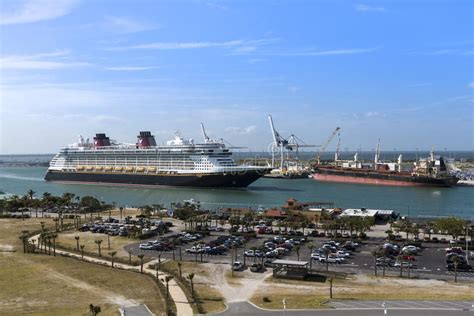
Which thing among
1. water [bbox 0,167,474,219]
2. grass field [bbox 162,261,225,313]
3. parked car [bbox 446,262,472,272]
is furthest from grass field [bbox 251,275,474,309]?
water [bbox 0,167,474,219]

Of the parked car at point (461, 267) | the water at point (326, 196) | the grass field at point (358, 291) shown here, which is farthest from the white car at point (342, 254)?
the water at point (326, 196)

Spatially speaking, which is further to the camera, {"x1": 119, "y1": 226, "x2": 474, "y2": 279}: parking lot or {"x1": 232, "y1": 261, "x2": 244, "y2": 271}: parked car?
{"x1": 232, "y1": 261, "x2": 244, "y2": 271}: parked car

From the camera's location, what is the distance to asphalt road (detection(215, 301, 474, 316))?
1395cm

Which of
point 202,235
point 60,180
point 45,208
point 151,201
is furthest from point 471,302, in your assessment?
point 60,180

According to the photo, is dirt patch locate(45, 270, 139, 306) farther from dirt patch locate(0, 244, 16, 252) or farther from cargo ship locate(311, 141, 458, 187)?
cargo ship locate(311, 141, 458, 187)

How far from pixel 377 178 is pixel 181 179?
2634cm

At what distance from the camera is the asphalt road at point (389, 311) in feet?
45.8

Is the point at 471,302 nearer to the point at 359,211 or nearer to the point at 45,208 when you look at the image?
the point at 359,211

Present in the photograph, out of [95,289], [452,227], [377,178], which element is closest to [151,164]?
[377,178]

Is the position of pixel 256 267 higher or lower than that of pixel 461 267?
lower

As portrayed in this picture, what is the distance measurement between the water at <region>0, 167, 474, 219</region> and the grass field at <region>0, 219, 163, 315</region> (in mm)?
23341

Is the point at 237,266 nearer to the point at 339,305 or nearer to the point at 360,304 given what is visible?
the point at 339,305

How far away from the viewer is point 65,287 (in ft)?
57.1

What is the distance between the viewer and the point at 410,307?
1458 cm
